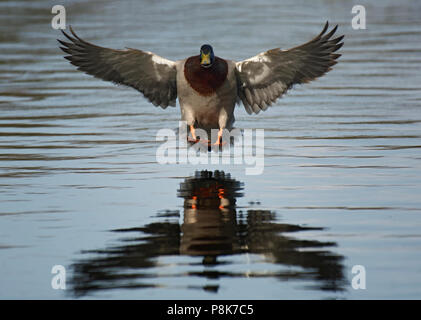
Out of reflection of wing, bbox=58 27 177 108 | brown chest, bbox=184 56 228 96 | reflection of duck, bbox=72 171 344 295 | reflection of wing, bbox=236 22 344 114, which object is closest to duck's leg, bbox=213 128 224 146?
brown chest, bbox=184 56 228 96

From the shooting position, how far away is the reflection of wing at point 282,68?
10500 mm

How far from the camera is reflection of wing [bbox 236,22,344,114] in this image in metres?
10.5

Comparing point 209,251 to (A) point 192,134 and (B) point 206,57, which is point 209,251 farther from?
(A) point 192,134

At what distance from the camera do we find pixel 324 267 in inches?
260

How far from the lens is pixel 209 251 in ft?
23.0

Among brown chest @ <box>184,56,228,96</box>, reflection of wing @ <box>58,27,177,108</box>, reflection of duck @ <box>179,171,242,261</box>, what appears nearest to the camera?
reflection of duck @ <box>179,171,242,261</box>

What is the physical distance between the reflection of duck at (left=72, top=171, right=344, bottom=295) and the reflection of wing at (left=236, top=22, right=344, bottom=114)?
2429mm

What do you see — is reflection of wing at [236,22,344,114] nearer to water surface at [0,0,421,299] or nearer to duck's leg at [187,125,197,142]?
water surface at [0,0,421,299]

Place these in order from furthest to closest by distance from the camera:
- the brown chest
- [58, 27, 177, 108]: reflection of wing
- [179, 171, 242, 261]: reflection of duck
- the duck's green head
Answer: [58, 27, 177, 108]: reflection of wing < the brown chest < the duck's green head < [179, 171, 242, 261]: reflection of duck

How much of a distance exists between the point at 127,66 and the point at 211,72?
40.8 inches

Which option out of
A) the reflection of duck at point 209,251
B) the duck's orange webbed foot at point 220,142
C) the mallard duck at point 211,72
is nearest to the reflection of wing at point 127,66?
the mallard duck at point 211,72

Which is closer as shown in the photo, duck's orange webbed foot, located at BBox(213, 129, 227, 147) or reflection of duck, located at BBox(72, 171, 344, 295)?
reflection of duck, located at BBox(72, 171, 344, 295)
